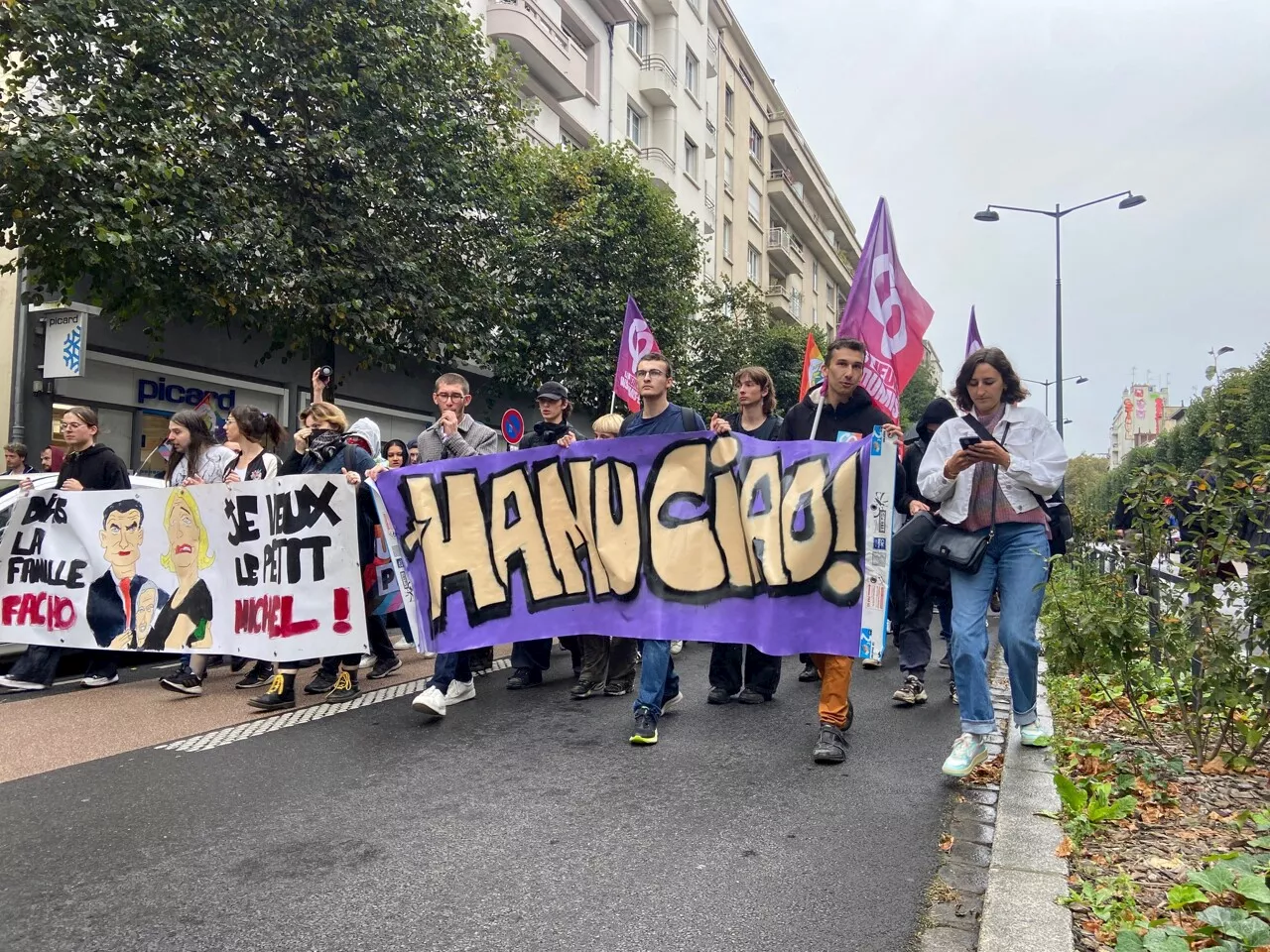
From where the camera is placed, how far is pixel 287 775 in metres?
4.24

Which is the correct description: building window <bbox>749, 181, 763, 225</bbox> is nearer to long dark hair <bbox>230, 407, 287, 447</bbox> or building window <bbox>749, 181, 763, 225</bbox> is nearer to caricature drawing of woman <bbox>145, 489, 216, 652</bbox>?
long dark hair <bbox>230, 407, 287, 447</bbox>

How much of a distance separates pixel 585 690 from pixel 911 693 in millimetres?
1941

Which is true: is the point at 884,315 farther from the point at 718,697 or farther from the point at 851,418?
the point at 718,697

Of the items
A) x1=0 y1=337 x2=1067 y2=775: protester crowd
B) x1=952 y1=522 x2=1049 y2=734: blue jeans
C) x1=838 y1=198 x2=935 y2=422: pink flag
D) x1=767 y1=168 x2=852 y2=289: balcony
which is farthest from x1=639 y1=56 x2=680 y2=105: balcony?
x1=952 y1=522 x2=1049 y2=734: blue jeans

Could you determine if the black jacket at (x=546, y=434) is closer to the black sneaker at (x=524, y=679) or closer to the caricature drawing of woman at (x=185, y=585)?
the black sneaker at (x=524, y=679)

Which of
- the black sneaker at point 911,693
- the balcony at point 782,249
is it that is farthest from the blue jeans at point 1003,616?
the balcony at point 782,249

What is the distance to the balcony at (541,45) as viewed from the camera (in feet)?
72.4

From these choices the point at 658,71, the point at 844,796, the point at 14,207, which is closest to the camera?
the point at 844,796

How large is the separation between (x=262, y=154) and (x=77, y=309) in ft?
10.8

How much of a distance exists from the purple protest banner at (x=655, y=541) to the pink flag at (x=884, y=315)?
1553 mm

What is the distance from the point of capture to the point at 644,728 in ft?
15.5

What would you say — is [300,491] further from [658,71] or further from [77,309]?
[658,71]

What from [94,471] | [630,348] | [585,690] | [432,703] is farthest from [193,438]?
[630,348]

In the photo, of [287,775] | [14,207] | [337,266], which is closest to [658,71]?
[337,266]
